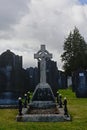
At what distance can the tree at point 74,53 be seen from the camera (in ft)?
219

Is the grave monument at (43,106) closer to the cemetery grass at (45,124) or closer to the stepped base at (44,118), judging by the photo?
the stepped base at (44,118)

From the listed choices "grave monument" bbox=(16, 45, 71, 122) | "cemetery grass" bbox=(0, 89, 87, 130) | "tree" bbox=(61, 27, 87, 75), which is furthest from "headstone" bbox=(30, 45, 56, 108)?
"tree" bbox=(61, 27, 87, 75)

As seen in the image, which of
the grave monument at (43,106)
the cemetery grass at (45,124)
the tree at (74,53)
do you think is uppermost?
the tree at (74,53)

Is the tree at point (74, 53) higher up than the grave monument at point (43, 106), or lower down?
higher up

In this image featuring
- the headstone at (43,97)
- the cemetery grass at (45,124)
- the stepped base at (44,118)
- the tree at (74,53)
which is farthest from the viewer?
the tree at (74,53)

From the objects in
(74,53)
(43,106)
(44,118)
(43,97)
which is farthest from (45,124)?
(74,53)

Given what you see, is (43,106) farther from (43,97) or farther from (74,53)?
(74,53)

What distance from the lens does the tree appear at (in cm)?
6688

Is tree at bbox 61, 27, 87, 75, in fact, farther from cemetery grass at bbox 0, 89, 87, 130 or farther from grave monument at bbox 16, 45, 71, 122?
cemetery grass at bbox 0, 89, 87, 130

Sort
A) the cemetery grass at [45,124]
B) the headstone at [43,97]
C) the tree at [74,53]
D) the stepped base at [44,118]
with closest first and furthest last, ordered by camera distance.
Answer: the cemetery grass at [45,124]
the stepped base at [44,118]
the headstone at [43,97]
the tree at [74,53]

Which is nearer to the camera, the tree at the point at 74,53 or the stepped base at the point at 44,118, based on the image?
the stepped base at the point at 44,118

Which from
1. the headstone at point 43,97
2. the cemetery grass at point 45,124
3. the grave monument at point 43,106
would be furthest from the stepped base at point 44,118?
the headstone at point 43,97

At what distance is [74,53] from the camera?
70188mm

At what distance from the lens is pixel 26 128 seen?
16.5m
